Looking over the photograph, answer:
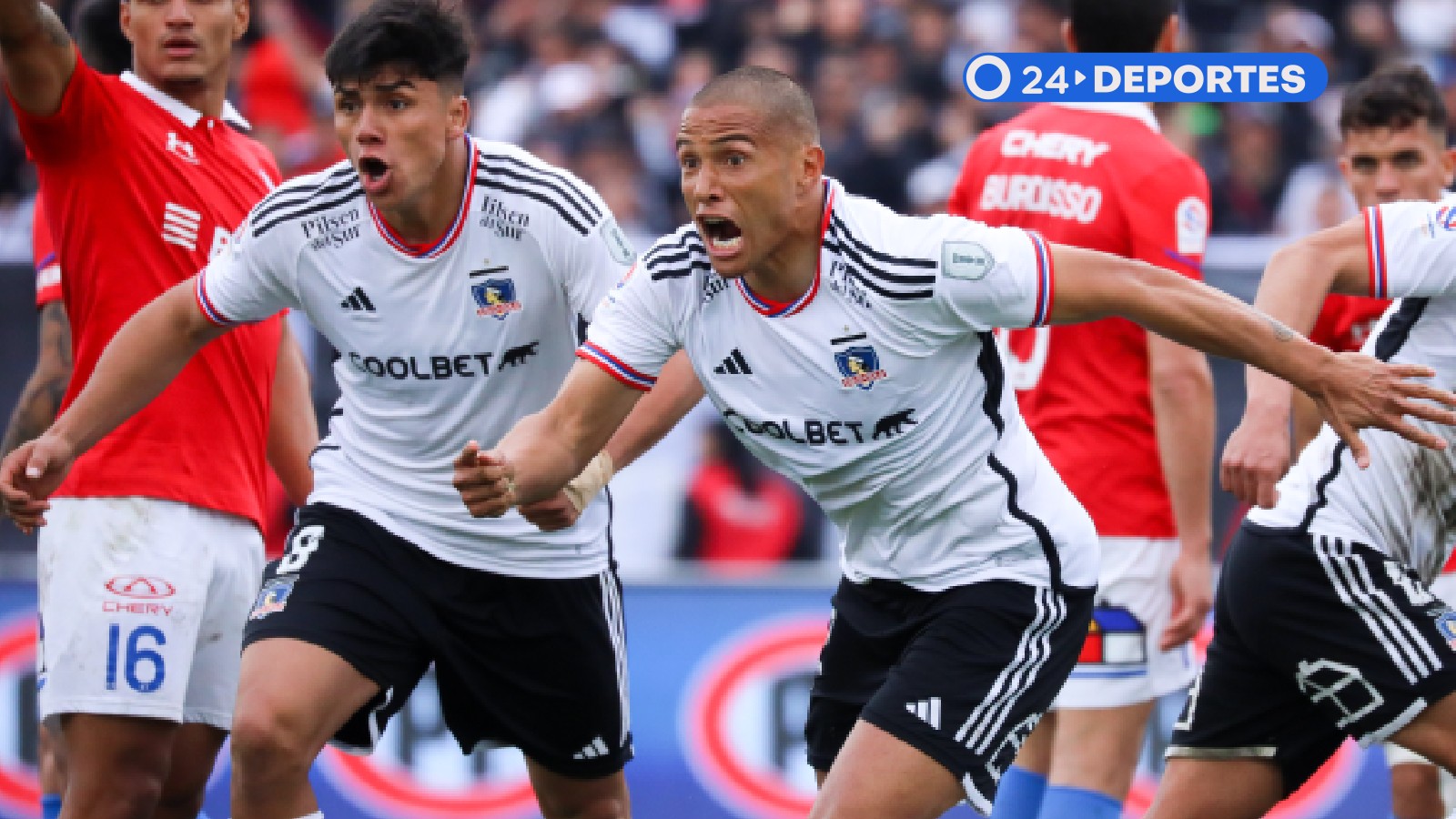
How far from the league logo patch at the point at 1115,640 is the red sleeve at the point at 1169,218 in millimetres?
1057

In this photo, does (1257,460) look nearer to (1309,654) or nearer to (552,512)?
(1309,654)

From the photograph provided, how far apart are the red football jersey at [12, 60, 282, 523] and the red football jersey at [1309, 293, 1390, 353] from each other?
3442mm

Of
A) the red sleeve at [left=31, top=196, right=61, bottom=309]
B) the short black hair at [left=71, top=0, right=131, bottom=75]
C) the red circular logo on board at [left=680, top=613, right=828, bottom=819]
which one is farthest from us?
the red circular logo on board at [left=680, top=613, right=828, bottom=819]

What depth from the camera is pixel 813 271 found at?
4582 mm

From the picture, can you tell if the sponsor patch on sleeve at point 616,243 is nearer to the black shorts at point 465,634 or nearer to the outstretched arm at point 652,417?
the outstretched arm at point 652,417

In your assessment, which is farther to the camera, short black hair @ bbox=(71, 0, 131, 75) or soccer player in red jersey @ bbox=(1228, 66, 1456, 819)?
short black hair @ bbox=(71, 0, 131, 75)

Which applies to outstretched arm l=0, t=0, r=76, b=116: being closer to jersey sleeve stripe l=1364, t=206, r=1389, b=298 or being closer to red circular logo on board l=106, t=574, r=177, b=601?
red circular logo on board l=106, t=574, r=177, b=601

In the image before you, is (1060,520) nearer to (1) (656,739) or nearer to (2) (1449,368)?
(2) (1449,368)

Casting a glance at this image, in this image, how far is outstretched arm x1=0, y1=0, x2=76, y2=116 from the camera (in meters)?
5.18

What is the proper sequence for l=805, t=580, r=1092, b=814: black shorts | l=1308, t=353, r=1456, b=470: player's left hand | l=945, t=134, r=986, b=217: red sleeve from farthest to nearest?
l=945, t=134, r=986, b=217: red sleeve → l=805, t=580, r=1092, b=814: black shorts → l=1308, t=353, r=1456, b=470: player's left hand

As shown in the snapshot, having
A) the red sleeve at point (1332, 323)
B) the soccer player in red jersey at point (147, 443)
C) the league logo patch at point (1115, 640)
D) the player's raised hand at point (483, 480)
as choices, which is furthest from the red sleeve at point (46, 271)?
the red sleeve at point (1332, 323)

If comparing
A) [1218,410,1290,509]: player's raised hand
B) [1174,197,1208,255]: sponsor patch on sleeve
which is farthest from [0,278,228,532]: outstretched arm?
[1174,197,1208,255]: sponsor patch on sleeve

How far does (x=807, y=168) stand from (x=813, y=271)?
0.24 metres

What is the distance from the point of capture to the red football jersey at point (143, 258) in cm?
548
